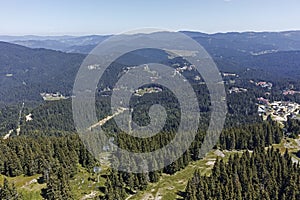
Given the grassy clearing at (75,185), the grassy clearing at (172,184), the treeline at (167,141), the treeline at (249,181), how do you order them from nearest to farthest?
the treeline at (249,181)
the grassy clearing at (75,185)
the treeline at (167,141)
the grassy clearing at (172,184)

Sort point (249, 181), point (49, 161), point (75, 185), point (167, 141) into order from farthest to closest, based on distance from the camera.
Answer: point (167, 141)
point (49, 161)
point (75, 185)
point (249, 181)

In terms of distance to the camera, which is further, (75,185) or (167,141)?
(167,141)

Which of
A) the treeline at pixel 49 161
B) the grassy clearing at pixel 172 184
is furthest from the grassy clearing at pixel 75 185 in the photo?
the grassy clearing at pixel 172 184

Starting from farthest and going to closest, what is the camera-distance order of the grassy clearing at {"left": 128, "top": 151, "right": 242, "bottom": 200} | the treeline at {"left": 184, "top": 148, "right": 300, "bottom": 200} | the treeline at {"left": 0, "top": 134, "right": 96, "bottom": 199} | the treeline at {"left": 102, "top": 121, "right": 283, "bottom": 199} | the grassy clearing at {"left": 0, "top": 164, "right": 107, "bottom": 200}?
the grassy clearing at {"left": 128, "top": 151, "right": 242, "bottom": 200} → the treeline at {"left": 102, "top": 121, "right": 283, "bottom": 199} → the grassy clearing at {"left": 0, "top": 164, "right": 107, "bottom": 200} → the treeline at {"left": 184, "top": 148, "right": 300, "bottom": 200} → the treeline at {"left": 0, "top": 134, "right": 96, "bottom": 199}

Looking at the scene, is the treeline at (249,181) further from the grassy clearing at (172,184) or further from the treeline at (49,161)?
the treeline at (49,161)

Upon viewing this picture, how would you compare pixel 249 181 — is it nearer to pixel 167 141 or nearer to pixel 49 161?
pixel 167 141

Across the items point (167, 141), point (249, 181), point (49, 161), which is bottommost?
point (249, 181)

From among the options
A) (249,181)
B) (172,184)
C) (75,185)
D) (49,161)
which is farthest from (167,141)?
(49,161)

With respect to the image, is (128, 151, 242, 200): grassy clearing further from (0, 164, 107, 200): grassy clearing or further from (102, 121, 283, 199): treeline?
(0, 164, 107, 200): grassy clearing

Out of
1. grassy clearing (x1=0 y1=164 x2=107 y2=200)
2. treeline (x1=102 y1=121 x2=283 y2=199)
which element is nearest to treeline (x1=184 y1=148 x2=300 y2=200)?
treeline (x1=102 y1=121 x2=283 y2=199)
